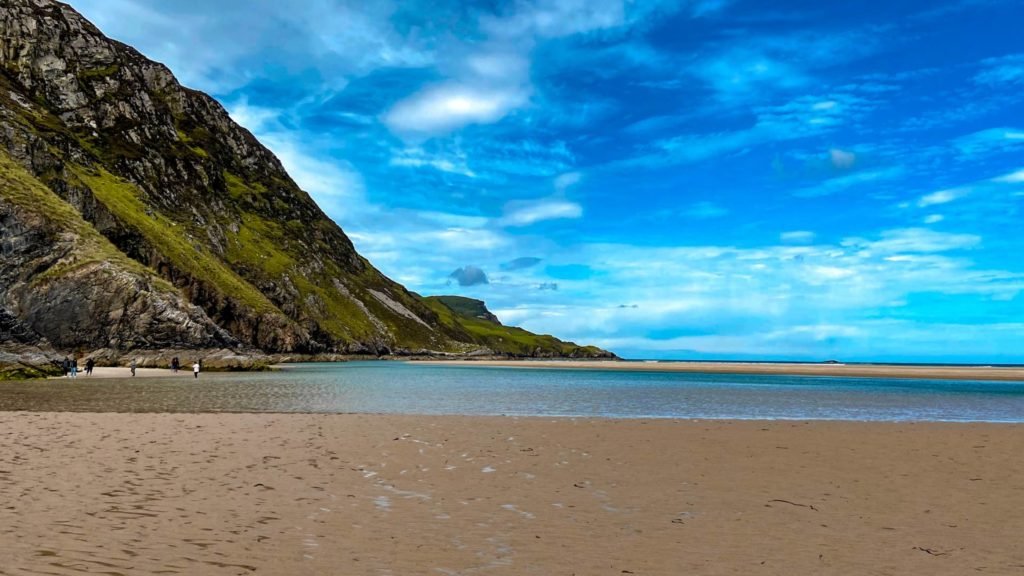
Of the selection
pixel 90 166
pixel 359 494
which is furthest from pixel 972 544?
pixel 90 166

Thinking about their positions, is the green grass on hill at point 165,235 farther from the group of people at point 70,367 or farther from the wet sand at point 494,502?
the wet sand at point 494,502

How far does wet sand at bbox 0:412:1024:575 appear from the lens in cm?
1002

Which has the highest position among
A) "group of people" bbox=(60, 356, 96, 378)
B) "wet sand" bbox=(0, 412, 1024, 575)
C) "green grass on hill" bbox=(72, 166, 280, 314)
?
"green grass on hill" bbox=(72, 166, 280, 314)

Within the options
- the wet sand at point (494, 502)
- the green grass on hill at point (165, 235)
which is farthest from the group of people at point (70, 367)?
the green grass on hill at point (165, 235)

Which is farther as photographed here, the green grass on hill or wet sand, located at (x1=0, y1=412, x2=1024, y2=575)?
the green grass on hill

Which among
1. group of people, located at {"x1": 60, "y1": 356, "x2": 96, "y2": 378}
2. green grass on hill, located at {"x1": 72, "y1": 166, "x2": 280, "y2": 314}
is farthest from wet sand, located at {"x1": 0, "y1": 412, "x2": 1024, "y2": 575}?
green grass on hill, located at {"x1": 72, "y1": 166, "x2": 280, "y2": 314}

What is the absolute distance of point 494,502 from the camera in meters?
14.6

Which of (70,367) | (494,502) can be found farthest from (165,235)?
(494,502)

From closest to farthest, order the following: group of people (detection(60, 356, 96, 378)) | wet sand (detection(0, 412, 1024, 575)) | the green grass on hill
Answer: wet sand (detection(0, 412, 1024, 575))
group of people (detection(60, 356, 96, 378))
the green grass on hill

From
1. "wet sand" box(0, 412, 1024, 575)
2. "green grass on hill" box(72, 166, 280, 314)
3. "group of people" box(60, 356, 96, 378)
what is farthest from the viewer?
"green grass on hill" box(72, 166, 280, 314)

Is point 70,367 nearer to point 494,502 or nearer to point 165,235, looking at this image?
point 494,502

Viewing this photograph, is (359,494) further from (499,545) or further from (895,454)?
(895,454)

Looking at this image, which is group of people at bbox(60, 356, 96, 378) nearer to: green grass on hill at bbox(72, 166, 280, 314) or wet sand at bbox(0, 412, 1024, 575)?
wet sand at bbox(0, 412, 1024, 575)

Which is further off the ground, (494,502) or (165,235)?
(165,235)
